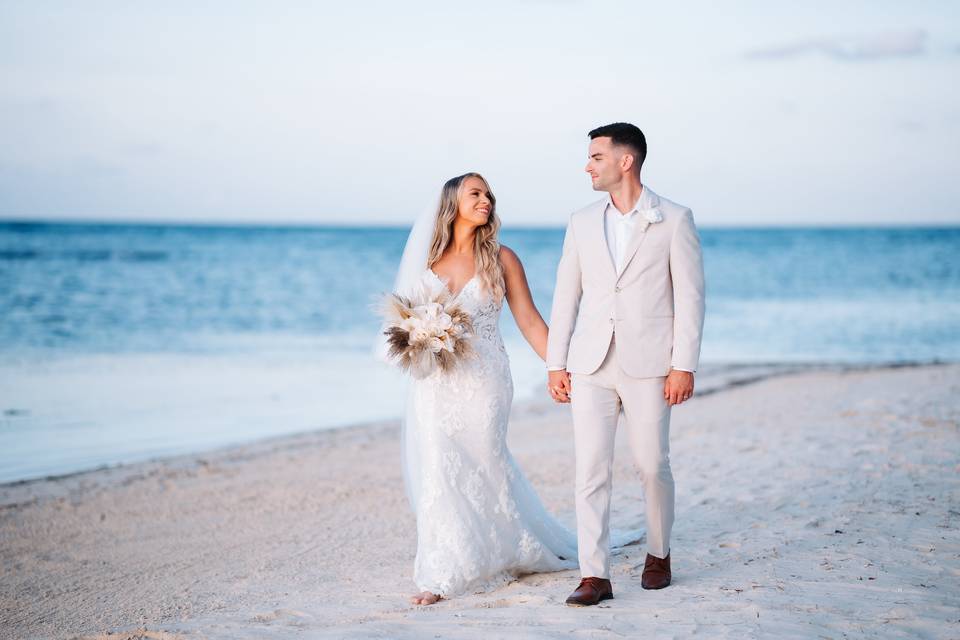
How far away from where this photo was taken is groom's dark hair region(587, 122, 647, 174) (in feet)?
14.7

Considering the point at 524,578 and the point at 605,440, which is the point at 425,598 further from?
the point at 605,440

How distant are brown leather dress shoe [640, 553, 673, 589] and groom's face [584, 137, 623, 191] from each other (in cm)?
189

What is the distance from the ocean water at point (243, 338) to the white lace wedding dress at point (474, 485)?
5.27m

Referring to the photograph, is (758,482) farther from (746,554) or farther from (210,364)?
(210,364)

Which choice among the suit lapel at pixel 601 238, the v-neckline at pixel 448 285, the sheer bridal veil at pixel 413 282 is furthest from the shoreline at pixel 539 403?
the suit lapel at pixel 601 238

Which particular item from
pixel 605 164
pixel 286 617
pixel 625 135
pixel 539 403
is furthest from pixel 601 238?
pixel 539 403

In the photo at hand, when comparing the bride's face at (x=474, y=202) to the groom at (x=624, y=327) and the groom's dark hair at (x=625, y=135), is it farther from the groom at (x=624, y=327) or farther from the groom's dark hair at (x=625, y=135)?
the groom's dark hair at (x=625, y=135)

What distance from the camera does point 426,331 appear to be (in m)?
4.85

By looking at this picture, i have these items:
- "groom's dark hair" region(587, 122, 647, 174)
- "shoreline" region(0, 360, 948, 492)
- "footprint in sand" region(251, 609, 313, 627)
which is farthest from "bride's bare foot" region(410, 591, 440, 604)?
"shoreline" region(0, 360, 948, 492)

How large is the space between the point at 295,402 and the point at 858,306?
19578 millimetres

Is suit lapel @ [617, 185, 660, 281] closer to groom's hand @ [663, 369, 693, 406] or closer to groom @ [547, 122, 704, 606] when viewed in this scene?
groom @ [547, 122, 704, 606]

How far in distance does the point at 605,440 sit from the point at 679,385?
1.47 feet

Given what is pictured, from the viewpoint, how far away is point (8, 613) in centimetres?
517

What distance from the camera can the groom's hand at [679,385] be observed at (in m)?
4.30
